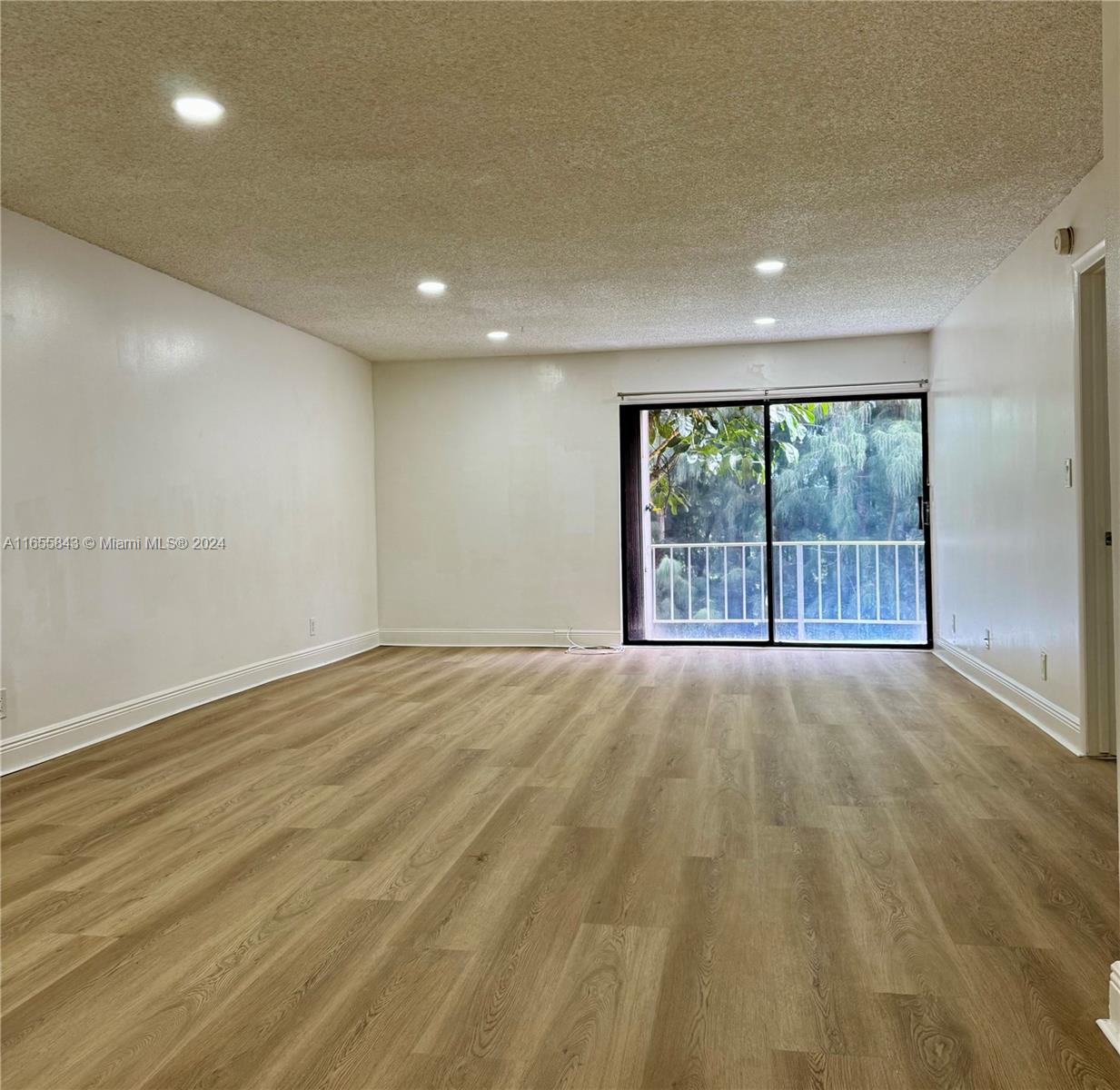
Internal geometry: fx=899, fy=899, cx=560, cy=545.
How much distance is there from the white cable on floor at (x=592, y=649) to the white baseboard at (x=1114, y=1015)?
5.43 meters

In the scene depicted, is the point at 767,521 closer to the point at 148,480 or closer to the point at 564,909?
the point at 148,480

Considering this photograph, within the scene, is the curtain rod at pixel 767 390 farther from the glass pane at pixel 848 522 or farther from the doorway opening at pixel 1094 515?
the doorway opening at pixel 1094 515

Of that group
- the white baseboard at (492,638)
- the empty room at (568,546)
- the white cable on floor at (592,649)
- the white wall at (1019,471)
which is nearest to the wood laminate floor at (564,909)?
the empty room at (568,546)

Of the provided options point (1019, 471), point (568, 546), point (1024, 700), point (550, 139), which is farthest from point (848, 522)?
point (550, 139)

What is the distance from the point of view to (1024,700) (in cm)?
451

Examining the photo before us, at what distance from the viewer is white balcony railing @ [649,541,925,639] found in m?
7.17

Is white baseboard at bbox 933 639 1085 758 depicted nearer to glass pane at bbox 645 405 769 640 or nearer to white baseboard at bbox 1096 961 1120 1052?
glass pane at bbox 645 405 769 640

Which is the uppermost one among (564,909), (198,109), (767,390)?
(198,109)

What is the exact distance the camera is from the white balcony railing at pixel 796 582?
7.17m

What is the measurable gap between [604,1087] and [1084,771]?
275 centimetres

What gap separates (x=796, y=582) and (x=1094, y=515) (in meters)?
3.64

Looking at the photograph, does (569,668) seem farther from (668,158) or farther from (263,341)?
(668,158)

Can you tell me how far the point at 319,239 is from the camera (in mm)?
4328

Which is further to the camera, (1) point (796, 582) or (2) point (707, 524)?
(2) point (707, 524)
